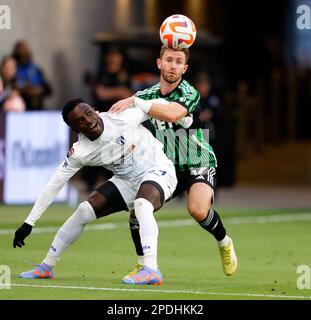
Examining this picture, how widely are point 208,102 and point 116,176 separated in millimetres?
10470

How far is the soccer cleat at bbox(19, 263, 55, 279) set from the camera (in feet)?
39.7

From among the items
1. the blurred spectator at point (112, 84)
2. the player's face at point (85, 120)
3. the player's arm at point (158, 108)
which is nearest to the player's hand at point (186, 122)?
the player's arm at point (158, 108)

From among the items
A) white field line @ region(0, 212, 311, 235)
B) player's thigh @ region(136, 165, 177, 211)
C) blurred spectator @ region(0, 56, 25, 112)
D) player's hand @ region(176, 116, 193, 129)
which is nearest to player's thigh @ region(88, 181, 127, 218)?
player's thigh @ region(136, 165, 177, 211)

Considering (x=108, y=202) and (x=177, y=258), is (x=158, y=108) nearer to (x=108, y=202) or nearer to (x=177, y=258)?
(x=108, y=202)

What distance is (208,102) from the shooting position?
2250 centimetres

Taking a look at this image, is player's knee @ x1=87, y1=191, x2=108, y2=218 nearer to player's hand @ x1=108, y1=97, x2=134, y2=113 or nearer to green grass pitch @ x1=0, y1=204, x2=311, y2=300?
green grass pitch @ x1=0, y1=204, x2=311, y2=300

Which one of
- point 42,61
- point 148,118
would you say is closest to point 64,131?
point 42,61

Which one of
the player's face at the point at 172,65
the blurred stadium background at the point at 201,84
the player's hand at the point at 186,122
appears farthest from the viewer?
the blurred stadium background at the point at 201,84

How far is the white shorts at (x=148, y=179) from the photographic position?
39.1ft

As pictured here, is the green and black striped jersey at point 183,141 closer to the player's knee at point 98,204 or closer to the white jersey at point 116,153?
the white jersey at point 116,153

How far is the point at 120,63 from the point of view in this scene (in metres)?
22.3

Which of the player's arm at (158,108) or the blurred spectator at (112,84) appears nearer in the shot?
the player's arm at (158,108)

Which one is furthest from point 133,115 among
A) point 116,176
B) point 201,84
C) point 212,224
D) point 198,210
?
point 201,84

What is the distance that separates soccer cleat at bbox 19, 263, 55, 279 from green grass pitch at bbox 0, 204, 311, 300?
0.11 m
